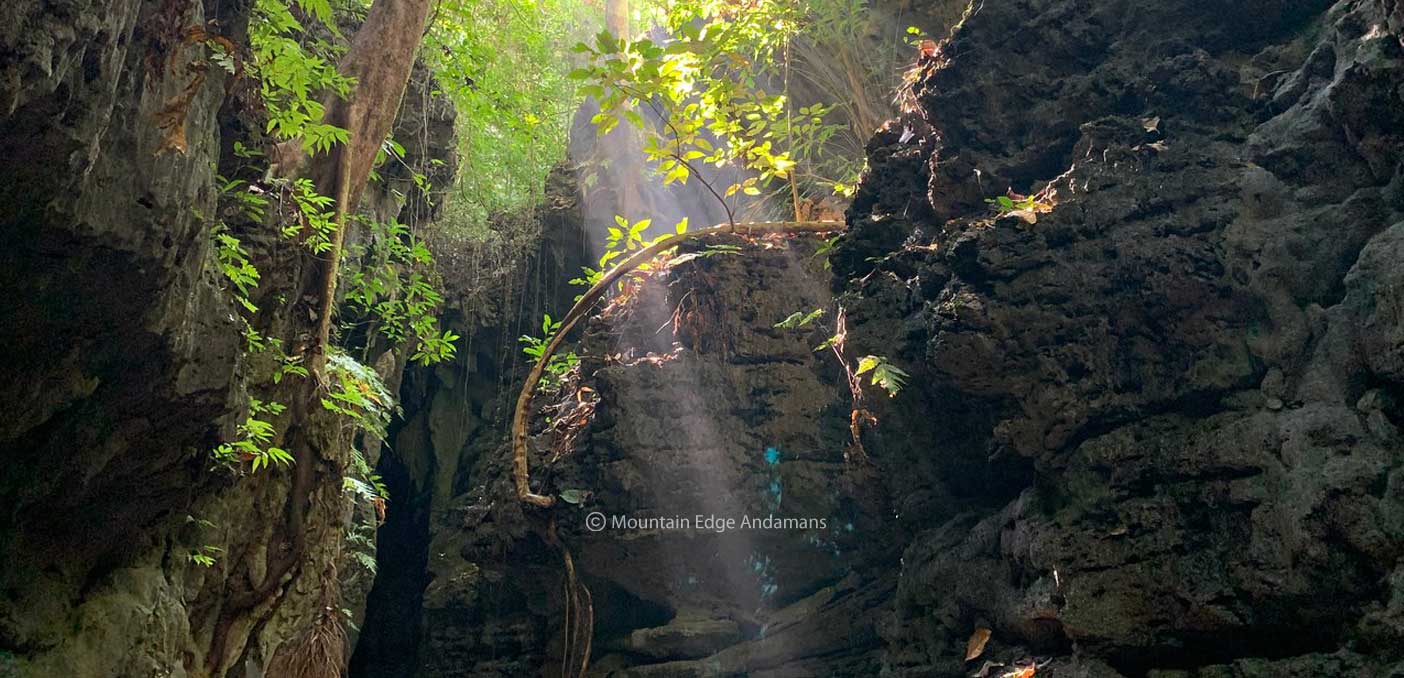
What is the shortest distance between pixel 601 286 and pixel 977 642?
4458mm

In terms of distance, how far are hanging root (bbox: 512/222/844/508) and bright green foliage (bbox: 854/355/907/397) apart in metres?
2.28

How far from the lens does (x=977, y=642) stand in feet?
15.4

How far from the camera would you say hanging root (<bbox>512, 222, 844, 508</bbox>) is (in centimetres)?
746

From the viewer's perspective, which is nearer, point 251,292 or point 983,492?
point 251,292

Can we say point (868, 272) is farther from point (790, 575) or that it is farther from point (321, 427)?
point (321, 427)

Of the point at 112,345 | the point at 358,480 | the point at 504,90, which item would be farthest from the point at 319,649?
the point at 504,90

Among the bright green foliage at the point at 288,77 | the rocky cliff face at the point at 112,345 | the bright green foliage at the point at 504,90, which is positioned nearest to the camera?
the rocky cliff face at the point at 112,345

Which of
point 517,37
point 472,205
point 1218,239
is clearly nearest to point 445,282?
point 472,205

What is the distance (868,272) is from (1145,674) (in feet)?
9.45

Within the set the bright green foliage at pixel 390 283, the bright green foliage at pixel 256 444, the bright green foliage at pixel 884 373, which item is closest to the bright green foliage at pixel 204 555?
the bright green foliage at pixel 256 444

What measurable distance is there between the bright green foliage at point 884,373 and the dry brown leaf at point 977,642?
1345 millimetres

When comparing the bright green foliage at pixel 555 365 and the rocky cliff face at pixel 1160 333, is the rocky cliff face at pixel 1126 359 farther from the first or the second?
the bright green foliage at pixel 555 365

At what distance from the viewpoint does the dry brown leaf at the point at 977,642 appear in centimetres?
464

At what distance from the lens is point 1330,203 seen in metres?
4.13
